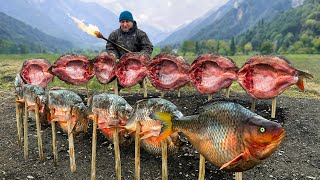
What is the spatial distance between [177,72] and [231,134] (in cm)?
335

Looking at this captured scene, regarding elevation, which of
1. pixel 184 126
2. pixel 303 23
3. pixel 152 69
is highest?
pixel 303 23

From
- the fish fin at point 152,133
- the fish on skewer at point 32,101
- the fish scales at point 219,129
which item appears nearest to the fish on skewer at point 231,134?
the fish scales at point 219,129

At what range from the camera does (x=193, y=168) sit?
22.0ft

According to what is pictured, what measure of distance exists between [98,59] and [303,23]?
138245mm

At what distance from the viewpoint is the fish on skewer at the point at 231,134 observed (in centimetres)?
355

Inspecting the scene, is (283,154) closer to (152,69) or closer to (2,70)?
(152,69)

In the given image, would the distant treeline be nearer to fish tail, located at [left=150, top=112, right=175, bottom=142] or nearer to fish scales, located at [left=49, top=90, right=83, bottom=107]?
fish scales, located at [left=49, top=90, right=83, bottom=107]

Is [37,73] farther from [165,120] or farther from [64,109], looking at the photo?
[165,120]

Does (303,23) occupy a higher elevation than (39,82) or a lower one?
higher

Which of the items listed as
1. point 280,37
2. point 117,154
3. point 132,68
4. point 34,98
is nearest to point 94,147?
point 117,154

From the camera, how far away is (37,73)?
29.0ft

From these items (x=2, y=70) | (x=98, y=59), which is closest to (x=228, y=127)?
(x=98, y=59)

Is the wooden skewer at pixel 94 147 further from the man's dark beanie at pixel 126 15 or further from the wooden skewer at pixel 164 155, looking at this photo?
the man's dark beanie at pixel 126 15

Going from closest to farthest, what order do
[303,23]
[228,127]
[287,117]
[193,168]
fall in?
[228,127], [193,168], [287,117], [303,23]
